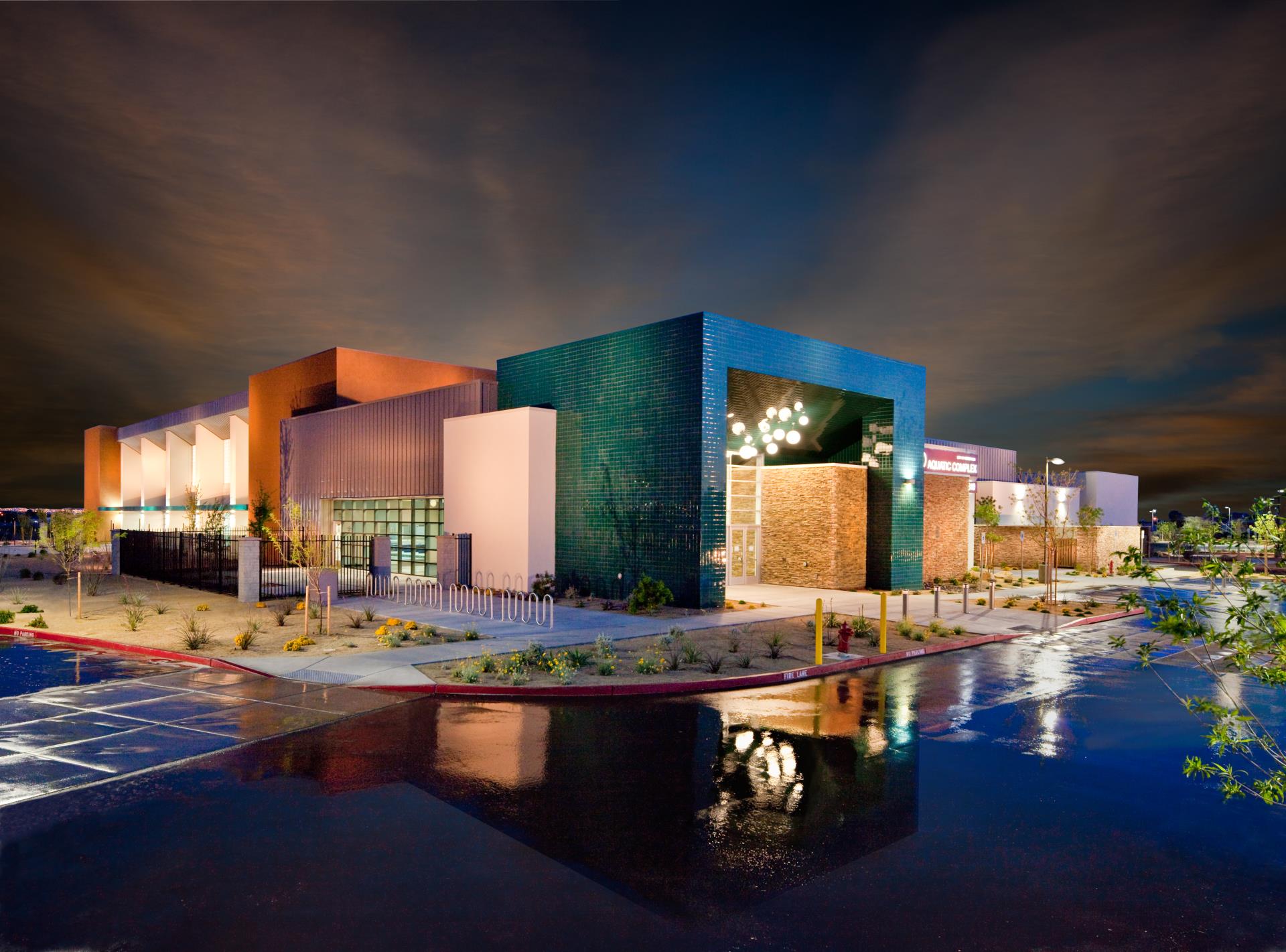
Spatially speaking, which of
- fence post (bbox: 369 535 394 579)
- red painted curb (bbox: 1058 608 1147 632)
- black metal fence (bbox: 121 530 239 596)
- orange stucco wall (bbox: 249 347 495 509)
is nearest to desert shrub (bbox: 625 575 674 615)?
fence post (bbox: 369 535 394 579)

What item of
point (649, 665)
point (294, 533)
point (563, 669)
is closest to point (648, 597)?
point (649, 665)

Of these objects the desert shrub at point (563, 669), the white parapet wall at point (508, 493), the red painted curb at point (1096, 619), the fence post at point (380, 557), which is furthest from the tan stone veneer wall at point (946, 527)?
the desert shrub at point (563, 669)

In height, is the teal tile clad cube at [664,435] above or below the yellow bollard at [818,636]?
above

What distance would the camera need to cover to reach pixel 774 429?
28.1 metres

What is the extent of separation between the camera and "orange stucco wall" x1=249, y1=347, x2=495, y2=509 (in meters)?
40.9

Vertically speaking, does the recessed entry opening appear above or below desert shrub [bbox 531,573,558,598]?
above

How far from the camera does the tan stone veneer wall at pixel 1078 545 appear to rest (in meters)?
42.5

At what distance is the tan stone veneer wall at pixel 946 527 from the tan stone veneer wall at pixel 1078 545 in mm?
10646

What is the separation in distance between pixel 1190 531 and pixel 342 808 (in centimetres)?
737

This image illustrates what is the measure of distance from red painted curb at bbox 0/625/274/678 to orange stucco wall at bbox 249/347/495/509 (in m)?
22.9

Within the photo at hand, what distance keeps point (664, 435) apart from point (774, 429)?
7.74 metres

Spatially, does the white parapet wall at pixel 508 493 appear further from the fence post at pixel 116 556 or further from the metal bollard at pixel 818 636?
the fence post at pixel 116 556

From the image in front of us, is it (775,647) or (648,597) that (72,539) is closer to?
(648,597)

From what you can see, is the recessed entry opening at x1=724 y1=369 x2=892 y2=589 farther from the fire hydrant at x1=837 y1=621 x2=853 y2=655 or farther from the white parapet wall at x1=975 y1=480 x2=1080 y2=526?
the white parapet wall at x1=975 y1=480 x2=1080 y2=526
